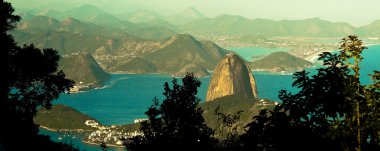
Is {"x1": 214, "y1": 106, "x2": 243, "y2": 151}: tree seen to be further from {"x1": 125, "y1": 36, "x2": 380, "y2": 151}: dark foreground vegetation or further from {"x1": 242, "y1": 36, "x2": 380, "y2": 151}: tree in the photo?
{"x1": 242, "y1": 36, "x2": 380, "y2": 151}: tree

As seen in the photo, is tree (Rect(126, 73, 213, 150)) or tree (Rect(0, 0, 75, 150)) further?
tree (Rect(0, 0, 75, 150))

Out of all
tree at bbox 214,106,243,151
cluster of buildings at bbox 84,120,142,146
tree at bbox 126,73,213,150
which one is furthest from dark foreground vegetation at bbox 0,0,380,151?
cluster of buildings at bbox 84,120,142,146

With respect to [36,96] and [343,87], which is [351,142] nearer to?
[343,87]

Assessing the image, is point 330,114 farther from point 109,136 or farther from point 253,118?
point 109,136

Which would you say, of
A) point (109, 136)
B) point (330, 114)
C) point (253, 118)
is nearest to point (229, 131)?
point (253, 118)

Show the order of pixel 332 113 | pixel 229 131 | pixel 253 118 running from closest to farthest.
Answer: pixel 332 113 < pixel 253 118 < pixel 229 131

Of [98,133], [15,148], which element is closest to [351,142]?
[15,148]
